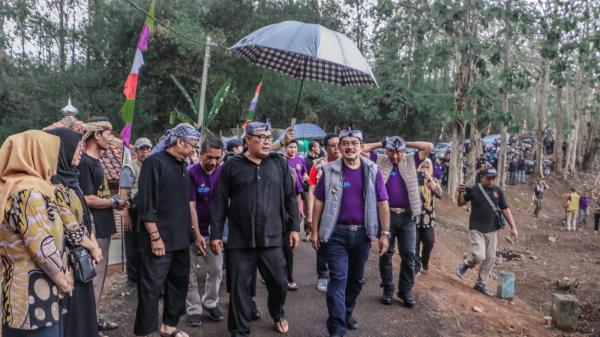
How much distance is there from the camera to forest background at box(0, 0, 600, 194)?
51.8 ft

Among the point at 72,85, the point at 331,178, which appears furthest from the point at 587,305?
the point at 72,85

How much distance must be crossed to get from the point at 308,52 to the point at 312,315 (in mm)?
2807

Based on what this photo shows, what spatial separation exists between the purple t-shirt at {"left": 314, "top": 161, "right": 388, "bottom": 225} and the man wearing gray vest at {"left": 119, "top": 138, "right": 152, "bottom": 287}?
183 cm

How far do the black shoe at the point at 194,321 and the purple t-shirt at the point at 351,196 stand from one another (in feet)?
5.60

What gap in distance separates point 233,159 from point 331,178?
3.24 feet

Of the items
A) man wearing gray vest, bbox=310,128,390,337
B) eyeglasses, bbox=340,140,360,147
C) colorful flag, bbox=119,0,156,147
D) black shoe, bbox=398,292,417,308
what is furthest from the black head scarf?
black shoe, bbox=398,292,417,308

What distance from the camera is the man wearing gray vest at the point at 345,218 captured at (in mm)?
4117

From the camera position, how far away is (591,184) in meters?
28.0

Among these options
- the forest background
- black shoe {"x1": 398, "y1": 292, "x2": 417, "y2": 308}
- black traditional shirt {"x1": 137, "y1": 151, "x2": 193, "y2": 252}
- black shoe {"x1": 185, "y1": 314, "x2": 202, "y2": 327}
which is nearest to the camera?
black traditional shirt {"x1": 137, "y1": 151, "x2": 193, "y2": 252}

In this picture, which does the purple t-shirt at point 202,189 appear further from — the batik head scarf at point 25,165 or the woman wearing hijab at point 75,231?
the batik head scarf at point 25,165

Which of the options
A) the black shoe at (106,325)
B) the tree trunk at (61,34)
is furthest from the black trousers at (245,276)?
the tree trunk at (61,34)

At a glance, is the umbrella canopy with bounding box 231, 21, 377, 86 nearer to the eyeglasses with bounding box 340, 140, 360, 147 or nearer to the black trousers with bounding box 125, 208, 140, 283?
the eyeglasses with bounding box 340, 140, 360, 147

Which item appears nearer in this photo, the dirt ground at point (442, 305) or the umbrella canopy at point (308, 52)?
the umbrella canopy at point (308, 52)

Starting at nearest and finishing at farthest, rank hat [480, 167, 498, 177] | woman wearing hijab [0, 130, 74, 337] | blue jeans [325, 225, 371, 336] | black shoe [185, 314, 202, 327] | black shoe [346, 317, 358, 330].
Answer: woman wearing hijab [0, 130, 74, 337] < blue jeans [325, 225, 371, 336] < black shoe [185, 314, 202, 327] < black shoe [346, 317, 358, 330] < hat [480, 167, 498, 177]
